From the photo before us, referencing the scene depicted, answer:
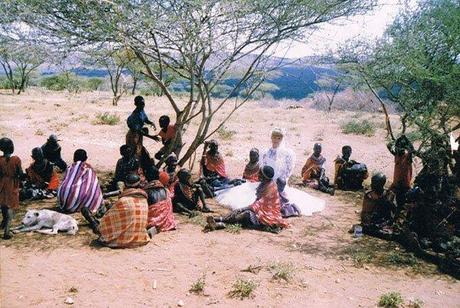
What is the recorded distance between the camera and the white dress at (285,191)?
7340mm

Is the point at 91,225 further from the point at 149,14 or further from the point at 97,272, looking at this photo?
the point at 149,14

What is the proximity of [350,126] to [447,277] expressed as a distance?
15071mm

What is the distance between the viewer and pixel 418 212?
6.02m

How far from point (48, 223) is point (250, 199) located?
3.23 m

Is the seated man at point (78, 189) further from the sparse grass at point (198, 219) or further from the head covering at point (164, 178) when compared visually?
the sparse grass at point (198, 219)

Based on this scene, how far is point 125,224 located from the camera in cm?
541

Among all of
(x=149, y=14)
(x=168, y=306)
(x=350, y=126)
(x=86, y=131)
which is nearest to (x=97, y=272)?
(x=168, y=306)

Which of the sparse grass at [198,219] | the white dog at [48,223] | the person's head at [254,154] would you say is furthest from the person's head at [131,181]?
the person's head at [254,154]

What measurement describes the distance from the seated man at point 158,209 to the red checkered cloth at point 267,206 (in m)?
1.25

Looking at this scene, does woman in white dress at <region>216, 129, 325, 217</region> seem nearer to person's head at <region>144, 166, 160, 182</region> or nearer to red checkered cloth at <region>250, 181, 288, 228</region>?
red checkered cloth at <region>250, 181, 288, 228</region>

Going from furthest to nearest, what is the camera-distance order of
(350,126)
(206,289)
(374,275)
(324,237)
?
(350,126) → (324,237) → (374,275) → (206,289)

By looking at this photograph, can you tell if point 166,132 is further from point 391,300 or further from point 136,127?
point 391,300

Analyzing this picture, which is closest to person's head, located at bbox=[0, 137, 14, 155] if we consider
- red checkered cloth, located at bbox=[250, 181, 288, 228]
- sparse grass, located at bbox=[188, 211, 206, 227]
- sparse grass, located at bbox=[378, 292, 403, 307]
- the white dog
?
the white dog

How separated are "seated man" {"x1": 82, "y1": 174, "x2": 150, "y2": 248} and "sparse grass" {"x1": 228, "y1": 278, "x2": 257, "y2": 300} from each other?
5.08 feet
